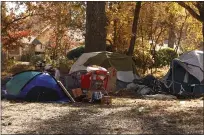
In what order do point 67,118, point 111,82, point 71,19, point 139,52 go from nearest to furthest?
point 67,118 < point 111,82 < point 139,52 < point 71,19

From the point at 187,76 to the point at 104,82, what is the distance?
3.29 metres

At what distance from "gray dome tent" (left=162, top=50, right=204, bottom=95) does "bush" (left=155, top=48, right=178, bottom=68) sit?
11392mm

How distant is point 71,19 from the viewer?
25406 millimetres

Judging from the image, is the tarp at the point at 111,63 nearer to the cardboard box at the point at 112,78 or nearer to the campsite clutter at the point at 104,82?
the campsite clutter at the point at 104,82

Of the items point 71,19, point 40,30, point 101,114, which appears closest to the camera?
point 101,114

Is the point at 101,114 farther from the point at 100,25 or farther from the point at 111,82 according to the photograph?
the point at 100,25

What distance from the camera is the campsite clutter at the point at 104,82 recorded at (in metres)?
9.59

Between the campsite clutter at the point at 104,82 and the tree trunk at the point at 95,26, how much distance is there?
3.43ft

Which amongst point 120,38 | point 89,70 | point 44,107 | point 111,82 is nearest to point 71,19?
point 120,38

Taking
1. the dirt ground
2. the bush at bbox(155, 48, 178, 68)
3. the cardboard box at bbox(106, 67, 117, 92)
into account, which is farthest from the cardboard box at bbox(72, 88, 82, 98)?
the bush at bbox(155, 48, 178, 68)

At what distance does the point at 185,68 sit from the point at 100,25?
4.02 meters

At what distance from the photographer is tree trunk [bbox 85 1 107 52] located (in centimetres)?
1467

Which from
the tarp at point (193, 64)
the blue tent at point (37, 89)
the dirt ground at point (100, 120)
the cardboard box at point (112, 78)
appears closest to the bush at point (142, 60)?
the tarp at point (193, 64)

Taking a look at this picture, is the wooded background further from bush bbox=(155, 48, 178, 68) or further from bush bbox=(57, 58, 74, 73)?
bush bbox=(57, 58, 74, 73)
